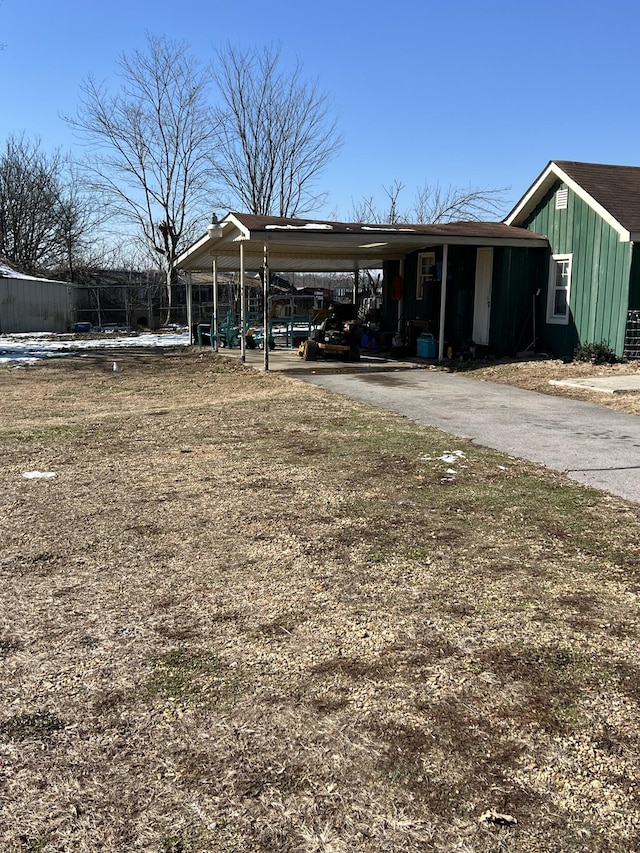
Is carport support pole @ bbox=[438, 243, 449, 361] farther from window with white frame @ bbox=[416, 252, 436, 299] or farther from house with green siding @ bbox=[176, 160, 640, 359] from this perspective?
window with white frame @ bbox=[416, 252, 436, 299]

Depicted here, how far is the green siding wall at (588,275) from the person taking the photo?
1274 cm

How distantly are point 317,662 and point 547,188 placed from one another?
1423 centimetres

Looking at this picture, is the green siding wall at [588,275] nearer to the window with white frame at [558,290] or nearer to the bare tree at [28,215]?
the window with white frame at [558,290]

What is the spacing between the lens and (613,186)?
549 inches

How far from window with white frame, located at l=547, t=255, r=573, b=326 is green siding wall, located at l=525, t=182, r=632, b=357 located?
14cm

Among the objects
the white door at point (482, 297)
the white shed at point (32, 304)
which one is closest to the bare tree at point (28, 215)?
the white shed at point (32, 304)

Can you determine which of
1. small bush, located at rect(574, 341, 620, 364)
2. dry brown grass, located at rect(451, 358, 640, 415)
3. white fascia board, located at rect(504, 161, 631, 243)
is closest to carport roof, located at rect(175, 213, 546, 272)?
white fascia board, located at rect(504, 161, 631, 243)

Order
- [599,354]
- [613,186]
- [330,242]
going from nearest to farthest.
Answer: [599,354] < [330,242] < [613,186]

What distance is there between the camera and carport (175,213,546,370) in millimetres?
13070

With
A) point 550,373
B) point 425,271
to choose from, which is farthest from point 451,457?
point 425,271

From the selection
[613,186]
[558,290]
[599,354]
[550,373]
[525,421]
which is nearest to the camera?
[525,421]

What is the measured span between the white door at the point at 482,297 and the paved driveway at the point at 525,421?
3.30m

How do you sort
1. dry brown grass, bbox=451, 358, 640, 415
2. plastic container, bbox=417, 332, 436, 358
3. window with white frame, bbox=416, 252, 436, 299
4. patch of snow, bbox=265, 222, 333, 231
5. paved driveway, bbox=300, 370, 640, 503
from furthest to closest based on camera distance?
window with white frame, bbox=416, 252, 436, 299, plastic container, bbox=417, 332, 436, 358, patch of snow, bbox=265, 222, 333, 231, dry brown grass, bbox=451, 358, 640, 415, paved driveway, bbox=300, 370, 640, 503

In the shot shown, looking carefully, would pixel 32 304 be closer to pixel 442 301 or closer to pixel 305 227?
pixel 305 227
